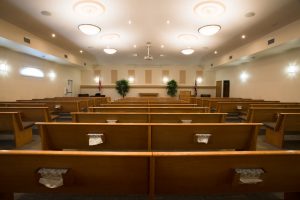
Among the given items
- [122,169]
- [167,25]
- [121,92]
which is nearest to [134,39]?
[167,25]

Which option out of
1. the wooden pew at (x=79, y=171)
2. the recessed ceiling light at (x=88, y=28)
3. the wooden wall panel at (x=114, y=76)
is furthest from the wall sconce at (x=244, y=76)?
the wooden pew at (x=79, y=171)

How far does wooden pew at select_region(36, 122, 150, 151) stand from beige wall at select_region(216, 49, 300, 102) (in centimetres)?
757

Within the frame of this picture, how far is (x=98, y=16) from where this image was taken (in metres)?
5.39

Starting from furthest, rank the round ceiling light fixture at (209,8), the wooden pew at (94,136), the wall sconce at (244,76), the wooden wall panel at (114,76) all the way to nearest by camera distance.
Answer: the wooden wall panel at (114,76) → the wall sconce at (244,76) → the round ceiling light fixture at (209,8) → the wooden pew at (94,136)

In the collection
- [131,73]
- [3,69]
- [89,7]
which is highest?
[89,7]

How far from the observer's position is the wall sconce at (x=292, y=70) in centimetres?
671

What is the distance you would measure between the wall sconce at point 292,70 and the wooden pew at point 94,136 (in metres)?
7.76

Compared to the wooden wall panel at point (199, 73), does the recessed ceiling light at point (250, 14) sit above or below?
above

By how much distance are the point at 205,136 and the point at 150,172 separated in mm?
963

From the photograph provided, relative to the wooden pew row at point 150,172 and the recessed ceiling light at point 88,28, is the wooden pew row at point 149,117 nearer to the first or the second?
the wooden pew row at point 150,172

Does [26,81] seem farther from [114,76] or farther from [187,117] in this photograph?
[187,117]

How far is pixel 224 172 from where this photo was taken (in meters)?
0.95

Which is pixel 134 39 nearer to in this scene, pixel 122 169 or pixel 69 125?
pixel 69 125

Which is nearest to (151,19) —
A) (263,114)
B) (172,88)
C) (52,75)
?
(263,114)
